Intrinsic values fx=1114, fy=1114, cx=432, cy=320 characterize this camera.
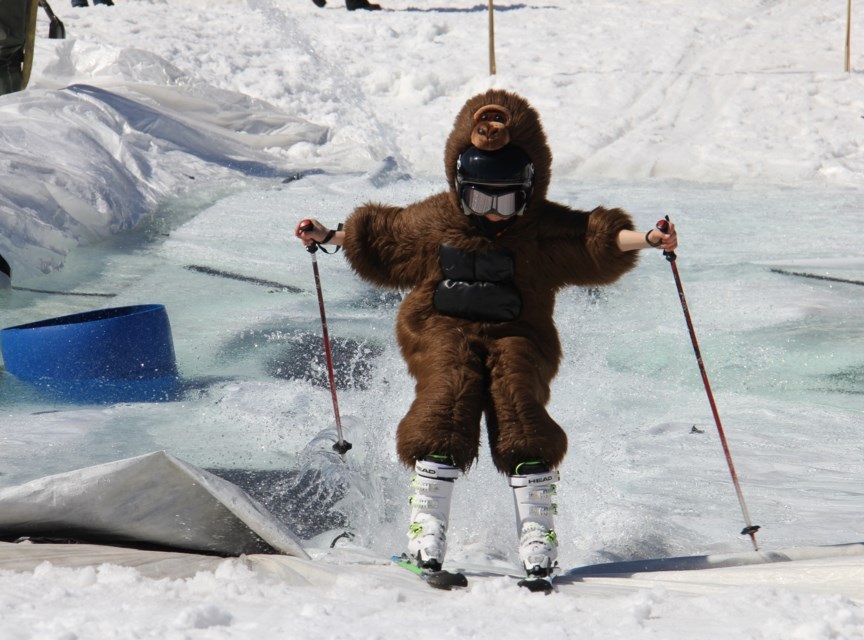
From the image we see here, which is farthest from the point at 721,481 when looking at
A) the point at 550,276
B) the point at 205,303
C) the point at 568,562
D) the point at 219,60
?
the point at 219,60

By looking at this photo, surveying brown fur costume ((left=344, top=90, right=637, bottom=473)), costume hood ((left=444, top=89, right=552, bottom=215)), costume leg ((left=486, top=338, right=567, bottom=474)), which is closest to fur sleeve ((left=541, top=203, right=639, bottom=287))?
brown fur costume ((left=344, top=90, right=637, bottom=473))

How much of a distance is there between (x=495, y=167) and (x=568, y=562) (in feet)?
4.13

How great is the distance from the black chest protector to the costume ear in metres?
0.31

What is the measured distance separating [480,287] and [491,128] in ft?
1.51

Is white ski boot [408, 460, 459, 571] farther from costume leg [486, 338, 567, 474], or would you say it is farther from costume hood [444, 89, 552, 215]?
costume hood [444, 89, 552, 215]

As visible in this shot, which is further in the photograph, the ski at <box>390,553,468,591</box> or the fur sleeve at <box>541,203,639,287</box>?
the fur sleeve at <box>541,203,639,287</box>

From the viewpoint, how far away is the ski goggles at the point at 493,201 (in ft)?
10.5

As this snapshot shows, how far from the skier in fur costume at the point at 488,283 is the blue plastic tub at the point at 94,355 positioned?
2070 mm

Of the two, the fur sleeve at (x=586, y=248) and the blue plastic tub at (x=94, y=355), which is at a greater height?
the fur sleeve at (x=586, y=248)

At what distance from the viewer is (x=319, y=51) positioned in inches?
572

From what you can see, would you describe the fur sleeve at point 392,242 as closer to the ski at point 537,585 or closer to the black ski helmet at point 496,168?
the black ski helmet at point 496,168

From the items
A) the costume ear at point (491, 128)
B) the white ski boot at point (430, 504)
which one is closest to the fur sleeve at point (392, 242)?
the costume ear at point (491, 128)

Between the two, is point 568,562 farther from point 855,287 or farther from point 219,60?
point 219,60

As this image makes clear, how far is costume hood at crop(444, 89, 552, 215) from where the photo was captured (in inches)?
127
